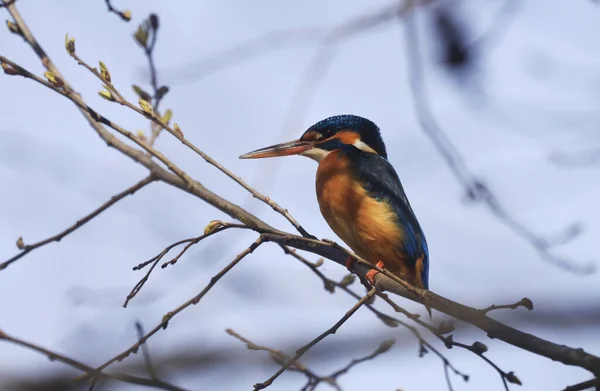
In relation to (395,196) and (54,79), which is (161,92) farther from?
(395,196)

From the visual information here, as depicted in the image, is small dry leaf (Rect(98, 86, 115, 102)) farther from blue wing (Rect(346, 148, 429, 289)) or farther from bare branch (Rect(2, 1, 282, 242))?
blue wing (Rect(346, 148, 429, 289))

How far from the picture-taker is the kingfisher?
3461mm

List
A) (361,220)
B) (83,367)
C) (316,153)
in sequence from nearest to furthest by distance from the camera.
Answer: (83,367), (361,220), (316,153)

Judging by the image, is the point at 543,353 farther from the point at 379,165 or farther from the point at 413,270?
the point at 379,165

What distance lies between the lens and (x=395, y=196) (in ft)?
12.2

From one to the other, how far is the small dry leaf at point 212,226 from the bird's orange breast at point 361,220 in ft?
4.62

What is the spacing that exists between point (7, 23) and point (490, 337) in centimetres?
204

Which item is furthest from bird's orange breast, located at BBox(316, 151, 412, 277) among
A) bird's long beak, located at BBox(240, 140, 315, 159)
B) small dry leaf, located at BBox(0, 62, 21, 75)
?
small dry leaf, located at BBox(0, 62, 21, 75)

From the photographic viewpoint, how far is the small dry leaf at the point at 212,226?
2.14 meters

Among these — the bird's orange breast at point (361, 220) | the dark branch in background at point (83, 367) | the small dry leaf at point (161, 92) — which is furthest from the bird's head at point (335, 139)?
the dark branch in background at point (83, 367)

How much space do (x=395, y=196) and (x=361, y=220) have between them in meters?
0.34

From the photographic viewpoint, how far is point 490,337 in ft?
5.03

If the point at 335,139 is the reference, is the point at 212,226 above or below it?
below

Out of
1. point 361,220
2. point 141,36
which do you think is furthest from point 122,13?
point 361,220
